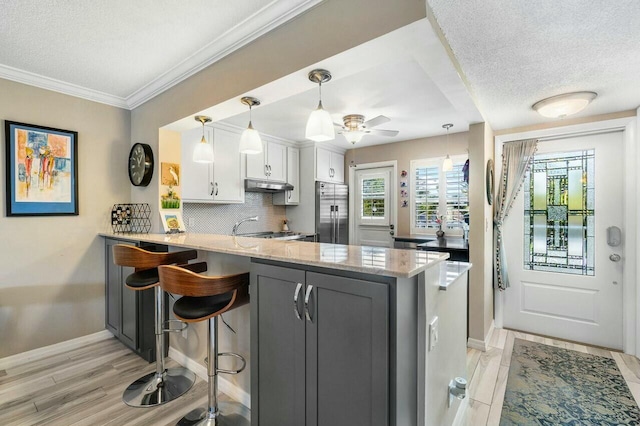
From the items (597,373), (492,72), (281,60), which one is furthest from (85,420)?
(597,373)

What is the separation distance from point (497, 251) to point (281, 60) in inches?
119

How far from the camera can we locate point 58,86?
2.76m

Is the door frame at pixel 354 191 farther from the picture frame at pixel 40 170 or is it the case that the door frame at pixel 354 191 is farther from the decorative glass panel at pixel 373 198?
the picture frame at pixel 40 170

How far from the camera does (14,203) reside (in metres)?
2.54

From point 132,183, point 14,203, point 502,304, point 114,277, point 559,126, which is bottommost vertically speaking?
point 502,304

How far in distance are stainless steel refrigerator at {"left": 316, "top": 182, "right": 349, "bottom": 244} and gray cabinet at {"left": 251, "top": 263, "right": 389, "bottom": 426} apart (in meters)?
3.05

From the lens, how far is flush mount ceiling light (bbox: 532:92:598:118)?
7.79 ft

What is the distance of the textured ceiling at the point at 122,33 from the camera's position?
1720 mm

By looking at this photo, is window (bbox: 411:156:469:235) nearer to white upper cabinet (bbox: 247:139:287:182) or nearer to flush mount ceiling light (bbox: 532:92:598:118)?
flush mount ceiling light (bbox: 532:92:598:118)

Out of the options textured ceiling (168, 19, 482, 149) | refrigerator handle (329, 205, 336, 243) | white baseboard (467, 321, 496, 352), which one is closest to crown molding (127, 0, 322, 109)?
textured ceiling (168, 19, 482, 149)

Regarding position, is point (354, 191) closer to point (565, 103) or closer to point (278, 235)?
point (278, 235)

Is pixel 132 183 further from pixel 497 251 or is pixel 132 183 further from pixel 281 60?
pixel 497 251

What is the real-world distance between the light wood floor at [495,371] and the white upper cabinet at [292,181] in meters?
3.06

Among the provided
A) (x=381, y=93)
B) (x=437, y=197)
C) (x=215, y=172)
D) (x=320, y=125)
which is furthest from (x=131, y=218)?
(x=437, y=197)
